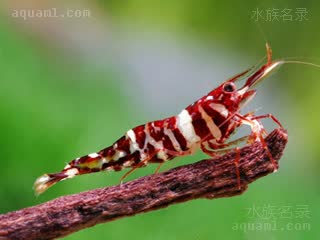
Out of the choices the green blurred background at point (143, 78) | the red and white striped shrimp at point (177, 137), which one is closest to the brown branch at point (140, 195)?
the red and white striped shrimp at point (177, 137)

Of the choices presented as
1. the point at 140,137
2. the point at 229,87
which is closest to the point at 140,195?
the point at 140,137

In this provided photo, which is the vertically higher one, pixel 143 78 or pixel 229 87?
pixel 143 78

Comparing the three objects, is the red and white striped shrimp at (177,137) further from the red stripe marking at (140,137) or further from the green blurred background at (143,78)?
the green blurred background at (143,78)

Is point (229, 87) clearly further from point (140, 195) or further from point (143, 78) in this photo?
point (143, 78)

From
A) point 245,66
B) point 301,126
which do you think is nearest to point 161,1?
point 245,66

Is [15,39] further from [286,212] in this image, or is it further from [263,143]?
[263,143]

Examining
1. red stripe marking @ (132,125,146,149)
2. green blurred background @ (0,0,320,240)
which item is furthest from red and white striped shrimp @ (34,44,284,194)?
green blurred background @ (0,0,320,240)
